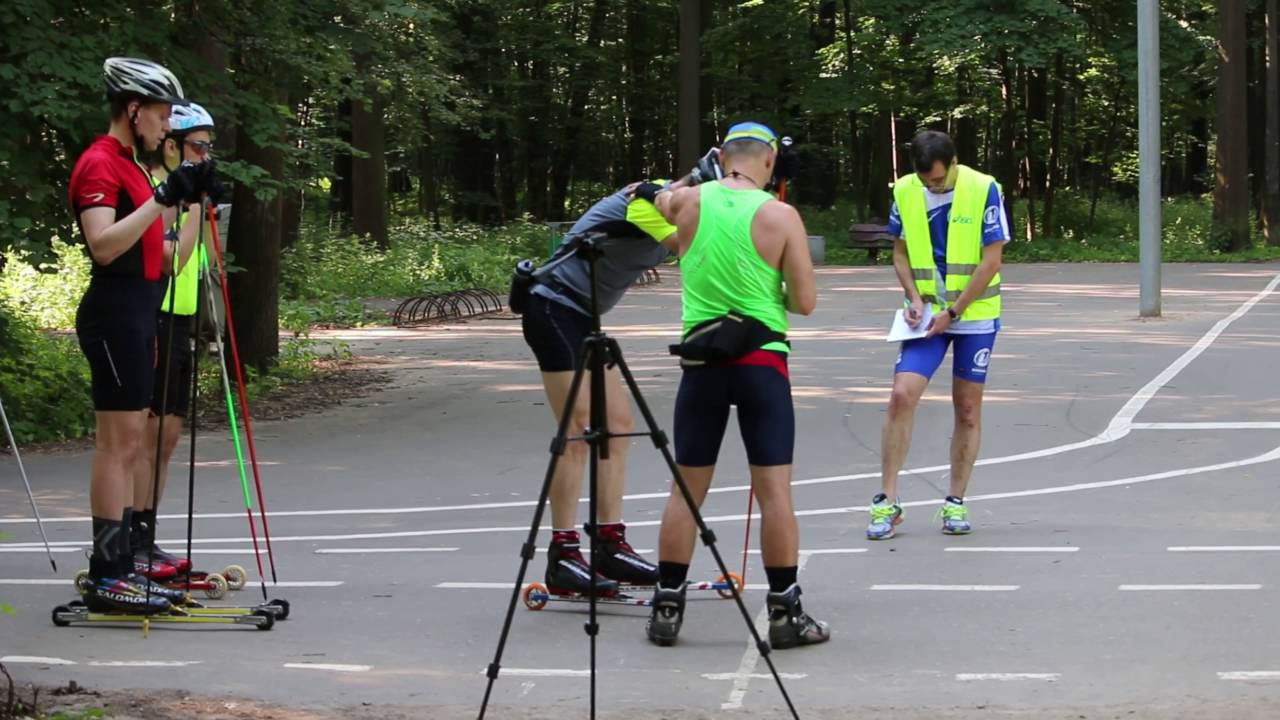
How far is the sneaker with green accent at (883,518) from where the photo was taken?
930cm

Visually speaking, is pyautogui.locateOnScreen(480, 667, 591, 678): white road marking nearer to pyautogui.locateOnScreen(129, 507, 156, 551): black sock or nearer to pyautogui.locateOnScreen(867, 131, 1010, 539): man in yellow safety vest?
pyautogui.locateOnScreen(129, 507, 156, 551): black sock

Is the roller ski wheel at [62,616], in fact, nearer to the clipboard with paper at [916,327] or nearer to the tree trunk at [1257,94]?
the clipboard with paper at [916,327]

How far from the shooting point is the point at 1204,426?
1336 cm

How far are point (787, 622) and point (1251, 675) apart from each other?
65.8 inches

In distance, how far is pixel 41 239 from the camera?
41.1 feet

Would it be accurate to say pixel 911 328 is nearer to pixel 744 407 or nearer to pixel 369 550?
pixel 744 407

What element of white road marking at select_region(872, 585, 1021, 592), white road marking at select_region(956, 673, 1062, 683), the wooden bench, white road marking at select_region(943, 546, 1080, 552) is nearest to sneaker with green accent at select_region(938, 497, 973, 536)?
white road marking at select_region(943, 546, 1080, 552)

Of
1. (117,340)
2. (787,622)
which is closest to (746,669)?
(787,622)

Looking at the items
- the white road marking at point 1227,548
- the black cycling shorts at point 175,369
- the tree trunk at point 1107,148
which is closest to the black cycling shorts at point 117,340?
the black cycling shorts at point 175,369

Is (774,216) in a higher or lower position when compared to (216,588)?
higher

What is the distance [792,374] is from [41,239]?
7.83 metres

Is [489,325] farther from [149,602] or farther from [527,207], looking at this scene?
[527,207]

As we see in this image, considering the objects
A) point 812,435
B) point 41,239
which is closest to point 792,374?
point 812,435

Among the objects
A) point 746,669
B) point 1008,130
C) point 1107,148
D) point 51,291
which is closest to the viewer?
point 746,669
